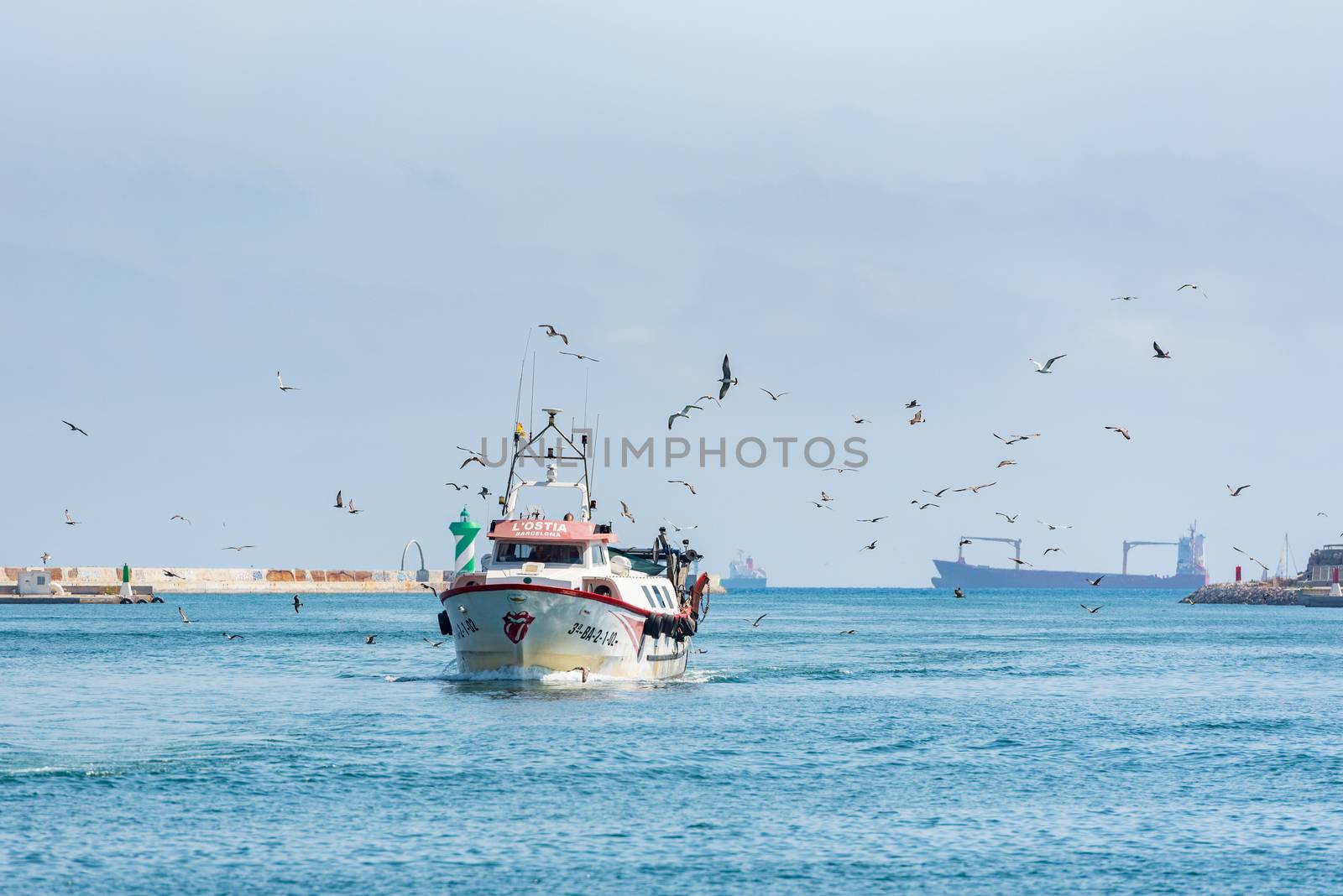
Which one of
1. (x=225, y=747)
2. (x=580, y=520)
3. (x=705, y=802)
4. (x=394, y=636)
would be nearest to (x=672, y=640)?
(x=580, y=520)

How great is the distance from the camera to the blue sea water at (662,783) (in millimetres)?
25906

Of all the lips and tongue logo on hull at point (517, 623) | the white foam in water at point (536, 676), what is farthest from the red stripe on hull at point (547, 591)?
the white foam in water at point (536, 676)

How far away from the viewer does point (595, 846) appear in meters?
27.6

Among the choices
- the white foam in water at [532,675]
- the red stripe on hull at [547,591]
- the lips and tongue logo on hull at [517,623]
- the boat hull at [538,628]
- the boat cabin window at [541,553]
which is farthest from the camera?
the boat cabin window at [541,553]

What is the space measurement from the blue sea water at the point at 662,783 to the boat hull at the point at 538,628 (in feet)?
2.76

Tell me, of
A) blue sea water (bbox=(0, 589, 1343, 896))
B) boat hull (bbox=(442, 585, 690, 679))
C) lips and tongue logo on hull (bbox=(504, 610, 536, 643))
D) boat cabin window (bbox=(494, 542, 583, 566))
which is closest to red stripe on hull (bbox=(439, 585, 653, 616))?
boat hull (bbox=(442, 585, 690, 679))

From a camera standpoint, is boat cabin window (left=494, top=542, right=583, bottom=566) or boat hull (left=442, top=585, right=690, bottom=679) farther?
boat cabin window (left=494, top=542, right=583, bottom=566)

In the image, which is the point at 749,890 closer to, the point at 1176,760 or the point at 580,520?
the point at 1176,760

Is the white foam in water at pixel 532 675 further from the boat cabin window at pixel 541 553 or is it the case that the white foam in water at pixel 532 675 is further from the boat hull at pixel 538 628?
the boat cabin window at pixel 541 553

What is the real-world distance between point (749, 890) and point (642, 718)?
20492mm

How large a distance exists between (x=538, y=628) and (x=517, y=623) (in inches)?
26.5

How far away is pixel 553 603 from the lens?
1916 inches

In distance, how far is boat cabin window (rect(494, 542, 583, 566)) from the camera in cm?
5156

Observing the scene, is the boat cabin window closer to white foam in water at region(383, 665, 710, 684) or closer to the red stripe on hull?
the red stripe on hull
